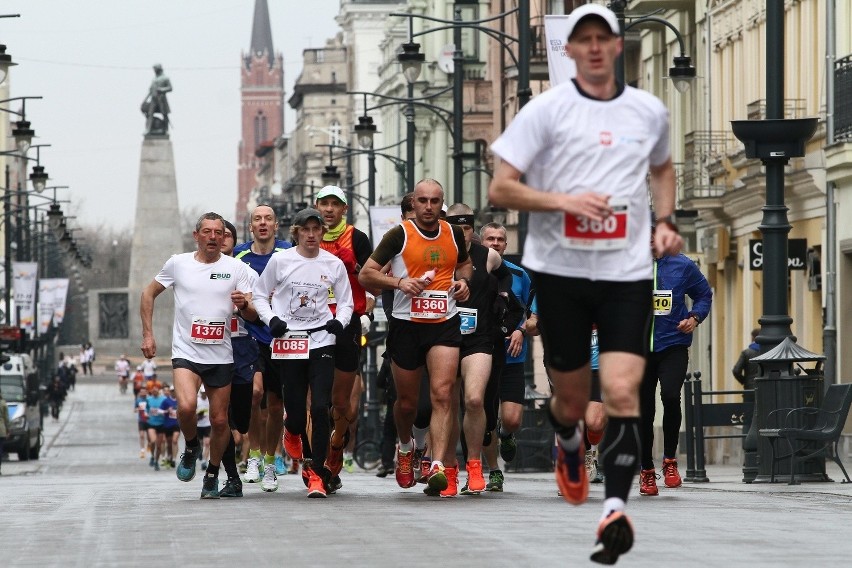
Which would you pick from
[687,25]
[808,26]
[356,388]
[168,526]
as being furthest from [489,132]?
[168,526]

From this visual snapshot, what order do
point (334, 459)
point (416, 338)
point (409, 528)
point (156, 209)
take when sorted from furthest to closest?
point (156, 209)
point (334, 459)
point (416, 338)
point (409, 528)

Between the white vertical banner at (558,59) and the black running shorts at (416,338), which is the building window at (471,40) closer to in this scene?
the white vertical banner at (558,59)

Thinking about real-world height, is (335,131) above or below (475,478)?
above

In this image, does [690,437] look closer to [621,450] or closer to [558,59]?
[558,59]

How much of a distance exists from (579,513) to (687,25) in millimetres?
32599

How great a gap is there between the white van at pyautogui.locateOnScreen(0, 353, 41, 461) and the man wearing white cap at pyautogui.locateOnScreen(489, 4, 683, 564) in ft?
115

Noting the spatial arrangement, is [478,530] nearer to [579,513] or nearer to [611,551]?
[579,513]

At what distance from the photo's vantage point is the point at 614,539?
27.9 feet

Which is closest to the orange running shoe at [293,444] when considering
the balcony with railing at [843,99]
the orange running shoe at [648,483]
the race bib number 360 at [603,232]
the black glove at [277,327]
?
the black glove at [277,327]

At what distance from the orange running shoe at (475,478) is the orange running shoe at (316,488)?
98 centimetres

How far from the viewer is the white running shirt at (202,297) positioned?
52.0 feet

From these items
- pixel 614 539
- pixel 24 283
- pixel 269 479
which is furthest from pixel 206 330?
pixel 24 283

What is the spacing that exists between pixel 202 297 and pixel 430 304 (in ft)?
6.23

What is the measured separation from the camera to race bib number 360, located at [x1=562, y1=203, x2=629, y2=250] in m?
9.16
